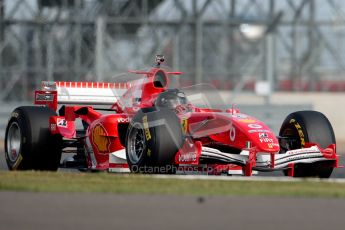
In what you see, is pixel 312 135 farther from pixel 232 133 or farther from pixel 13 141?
pixel 13 141

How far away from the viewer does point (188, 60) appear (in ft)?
98.4

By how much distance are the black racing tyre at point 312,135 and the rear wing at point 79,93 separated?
257cm

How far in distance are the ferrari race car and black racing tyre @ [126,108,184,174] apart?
0.04 feet

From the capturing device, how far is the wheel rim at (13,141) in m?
14.0

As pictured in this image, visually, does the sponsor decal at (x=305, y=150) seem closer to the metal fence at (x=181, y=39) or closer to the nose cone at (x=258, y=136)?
the nose cone at (x=258, y=136)

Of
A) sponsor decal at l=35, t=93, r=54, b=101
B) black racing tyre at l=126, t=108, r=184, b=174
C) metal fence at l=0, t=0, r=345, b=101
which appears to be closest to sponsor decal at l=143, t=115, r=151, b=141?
black racing tyre at l=126, t=108, r=184, b=174

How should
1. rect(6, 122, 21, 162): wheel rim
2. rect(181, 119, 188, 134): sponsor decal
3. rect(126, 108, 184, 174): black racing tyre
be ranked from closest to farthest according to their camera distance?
rect(126, 108, 184, 174): black racing tyre
rect(181, 119, 188, 134): sponsor decal
rect(6, 122, 21, 162): wheel rim

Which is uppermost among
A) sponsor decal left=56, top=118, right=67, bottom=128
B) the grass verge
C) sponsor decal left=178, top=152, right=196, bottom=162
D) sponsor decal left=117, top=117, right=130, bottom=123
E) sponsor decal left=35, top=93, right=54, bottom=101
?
sponsor decal left=35, top=93, right=54, bottom=101

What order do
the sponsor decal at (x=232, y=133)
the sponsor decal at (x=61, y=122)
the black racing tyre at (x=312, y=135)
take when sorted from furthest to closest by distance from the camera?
1. the sponsor decal at (x=61, y=122)
2. the black racing tyre at (x=312, y=135)
3. the sponsor decal at (x=232, y=133)

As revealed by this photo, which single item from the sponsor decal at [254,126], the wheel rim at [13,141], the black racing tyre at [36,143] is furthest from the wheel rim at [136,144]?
the wheel rim at [13,141]

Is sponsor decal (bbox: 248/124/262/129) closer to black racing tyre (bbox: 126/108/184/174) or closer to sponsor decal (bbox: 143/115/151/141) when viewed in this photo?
black racing tyre (bbox: 126/108/184/174)

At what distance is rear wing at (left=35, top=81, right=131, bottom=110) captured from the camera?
14.6 meters

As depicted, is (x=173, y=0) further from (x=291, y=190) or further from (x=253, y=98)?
(x=291, y=190)

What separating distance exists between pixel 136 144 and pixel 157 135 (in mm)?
686
